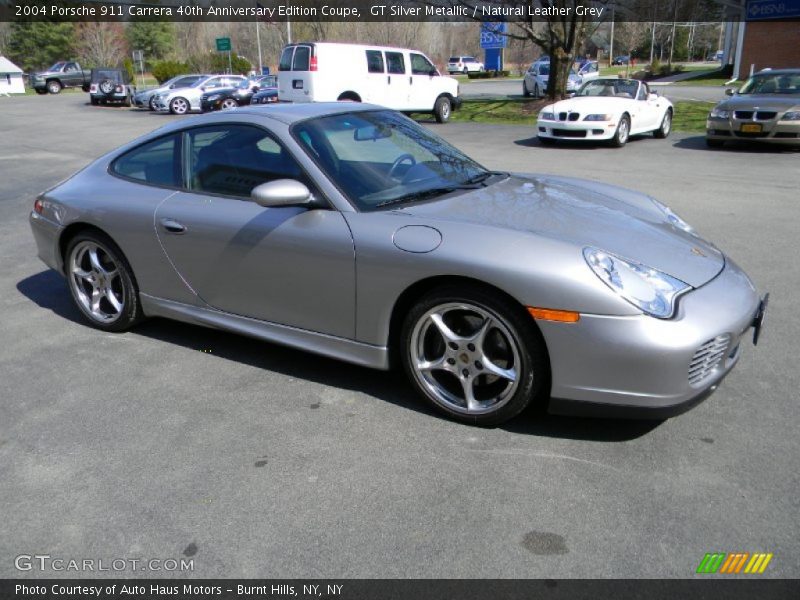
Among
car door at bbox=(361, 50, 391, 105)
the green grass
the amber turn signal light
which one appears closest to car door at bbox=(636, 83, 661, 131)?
the green grass

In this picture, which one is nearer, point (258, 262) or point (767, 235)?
point (258, 262)

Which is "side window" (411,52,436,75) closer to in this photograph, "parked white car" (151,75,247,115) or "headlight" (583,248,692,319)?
"parked white car" (151,75,247,115)

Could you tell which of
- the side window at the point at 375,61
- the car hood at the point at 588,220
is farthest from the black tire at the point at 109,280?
the side window at the point at 375,61

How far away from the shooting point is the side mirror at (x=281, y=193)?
353cm

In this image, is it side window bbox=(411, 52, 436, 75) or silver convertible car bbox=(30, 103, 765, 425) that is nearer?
silver convertible car bbox=(30, 103, 765, 425)

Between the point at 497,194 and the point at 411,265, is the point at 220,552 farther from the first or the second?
the point at 497,194

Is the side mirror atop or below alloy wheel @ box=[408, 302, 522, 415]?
atop

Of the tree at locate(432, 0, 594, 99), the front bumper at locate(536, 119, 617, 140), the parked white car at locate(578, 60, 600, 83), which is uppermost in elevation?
the tree at locate(432, 0, 594, 99)

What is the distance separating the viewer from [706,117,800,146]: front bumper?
12.9 metres

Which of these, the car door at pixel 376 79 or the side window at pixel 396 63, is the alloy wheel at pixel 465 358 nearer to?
the car door at pixel 376 79

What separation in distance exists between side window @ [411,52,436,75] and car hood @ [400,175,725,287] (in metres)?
18.2

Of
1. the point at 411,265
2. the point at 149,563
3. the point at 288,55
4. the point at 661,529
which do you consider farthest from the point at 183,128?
the point at 288,55
